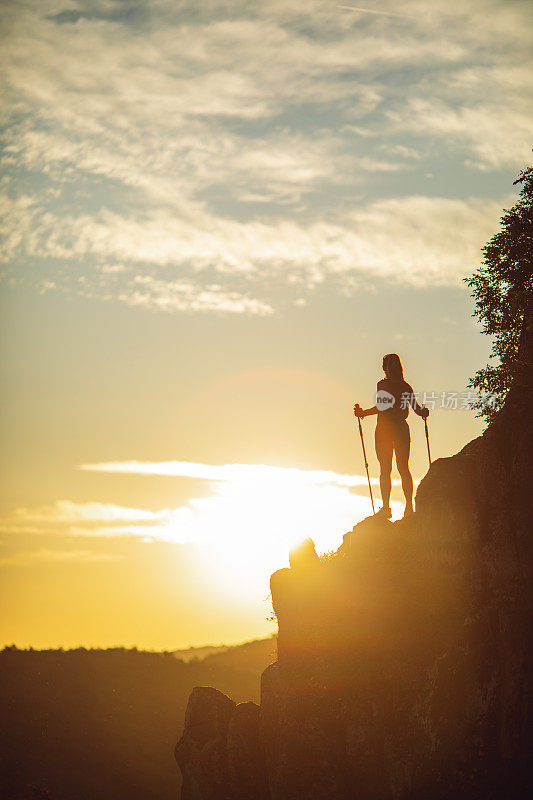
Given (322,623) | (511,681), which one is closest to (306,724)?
(322,623)

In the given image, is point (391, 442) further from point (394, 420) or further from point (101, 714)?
point (101, 714)

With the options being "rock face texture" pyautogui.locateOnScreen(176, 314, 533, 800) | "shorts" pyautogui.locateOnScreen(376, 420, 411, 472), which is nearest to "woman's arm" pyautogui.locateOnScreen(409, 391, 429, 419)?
"shorts" pyautogui.locateOnScreen(376, 420, 411, 472)

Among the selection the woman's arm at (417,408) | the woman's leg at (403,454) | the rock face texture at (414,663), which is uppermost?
the woman's arm at (417,408)

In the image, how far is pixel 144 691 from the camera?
6594 centimetres

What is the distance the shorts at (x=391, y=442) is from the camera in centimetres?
2377

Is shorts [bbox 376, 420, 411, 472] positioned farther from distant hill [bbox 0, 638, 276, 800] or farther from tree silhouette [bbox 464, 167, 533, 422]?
distant hill [bbox 0, 638, 276, 800]

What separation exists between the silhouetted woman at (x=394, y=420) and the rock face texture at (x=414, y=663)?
4.49 feet

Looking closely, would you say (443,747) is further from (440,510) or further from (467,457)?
(467,457)

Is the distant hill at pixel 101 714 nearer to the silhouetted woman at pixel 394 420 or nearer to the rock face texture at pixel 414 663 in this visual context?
the rock face texture at pixel 414 663

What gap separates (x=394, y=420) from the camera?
23.9 metres

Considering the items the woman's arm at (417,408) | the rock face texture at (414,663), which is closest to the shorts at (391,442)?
the woman's arm at (417,408)

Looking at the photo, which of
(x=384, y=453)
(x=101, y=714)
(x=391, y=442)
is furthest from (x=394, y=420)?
(x=101, y=714)

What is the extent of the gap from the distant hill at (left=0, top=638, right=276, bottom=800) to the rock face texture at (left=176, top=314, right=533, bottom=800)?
28.2m

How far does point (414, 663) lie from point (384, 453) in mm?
6860
